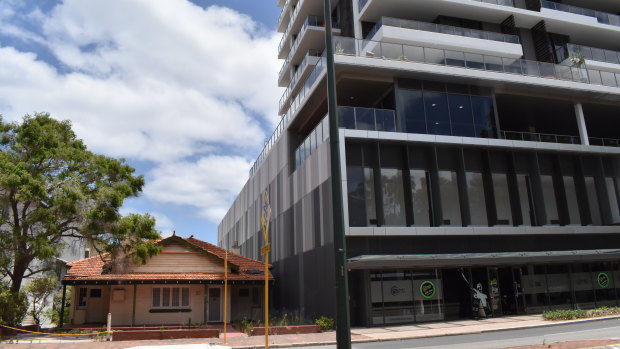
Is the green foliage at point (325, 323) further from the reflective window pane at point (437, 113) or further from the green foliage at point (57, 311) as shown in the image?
the green foliage at point (57, 311)

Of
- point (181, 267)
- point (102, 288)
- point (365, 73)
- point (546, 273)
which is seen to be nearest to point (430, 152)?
point (365, 73)

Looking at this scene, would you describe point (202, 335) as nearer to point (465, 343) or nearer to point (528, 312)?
point (465, 343)

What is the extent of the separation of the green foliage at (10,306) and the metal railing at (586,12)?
38.2 metres

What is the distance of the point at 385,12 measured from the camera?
33719 millimetres

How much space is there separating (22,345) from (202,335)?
6956 mm

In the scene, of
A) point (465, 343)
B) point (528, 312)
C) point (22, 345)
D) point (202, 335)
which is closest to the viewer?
point (465, 343)

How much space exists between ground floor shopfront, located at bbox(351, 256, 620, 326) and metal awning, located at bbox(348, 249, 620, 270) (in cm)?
20

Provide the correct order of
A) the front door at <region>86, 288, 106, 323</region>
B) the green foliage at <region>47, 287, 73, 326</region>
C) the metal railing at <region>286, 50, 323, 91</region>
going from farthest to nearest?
the metal railing at <region>286, 50, 323, 91</region> → the green foliage at <region>47, 287, 73, 326</region> → the front door at <region>86, 288, 106, 323</region>

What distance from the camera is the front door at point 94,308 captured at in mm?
27891

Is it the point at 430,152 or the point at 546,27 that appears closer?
the point at 430,152

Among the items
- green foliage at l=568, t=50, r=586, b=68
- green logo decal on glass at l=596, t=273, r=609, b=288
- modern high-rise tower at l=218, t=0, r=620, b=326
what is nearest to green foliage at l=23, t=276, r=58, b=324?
modern high-rise tower at l=218, t=0, r=620, b=326

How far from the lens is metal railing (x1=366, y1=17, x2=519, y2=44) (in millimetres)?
31406

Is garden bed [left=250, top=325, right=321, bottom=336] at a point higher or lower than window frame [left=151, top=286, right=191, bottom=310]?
lower

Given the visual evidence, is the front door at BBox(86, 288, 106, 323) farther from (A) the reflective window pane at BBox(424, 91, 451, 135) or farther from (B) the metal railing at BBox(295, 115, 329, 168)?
(A) the reflective window pane at BBox(424, 91, 451, 135)
